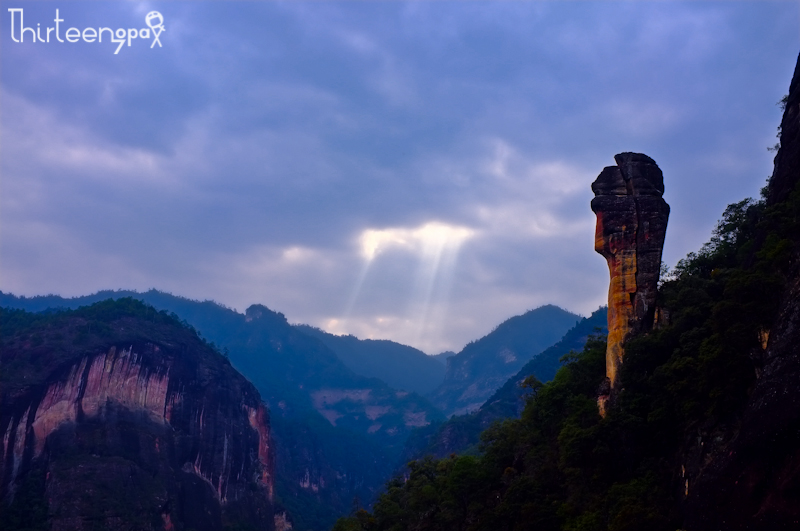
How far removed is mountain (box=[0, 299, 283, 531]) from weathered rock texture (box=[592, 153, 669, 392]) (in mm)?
64871

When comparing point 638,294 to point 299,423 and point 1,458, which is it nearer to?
point 1,458

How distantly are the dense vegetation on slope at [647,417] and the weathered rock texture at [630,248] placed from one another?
143 centimetres

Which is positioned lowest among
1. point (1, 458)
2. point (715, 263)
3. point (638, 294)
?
point (1, 458)

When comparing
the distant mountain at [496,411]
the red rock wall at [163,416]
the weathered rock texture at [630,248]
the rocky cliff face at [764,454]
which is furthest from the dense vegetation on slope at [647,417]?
the distant mountain at [496,411]

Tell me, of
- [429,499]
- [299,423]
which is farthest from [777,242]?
[299,423]

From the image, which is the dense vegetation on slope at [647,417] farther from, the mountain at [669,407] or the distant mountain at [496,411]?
the distant mountain at [496,411]

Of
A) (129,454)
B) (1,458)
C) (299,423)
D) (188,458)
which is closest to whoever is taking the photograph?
(1,458)

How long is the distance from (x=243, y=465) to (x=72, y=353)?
32.5m

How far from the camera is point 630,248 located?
38219mm

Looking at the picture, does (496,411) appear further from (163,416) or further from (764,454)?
(764,454)

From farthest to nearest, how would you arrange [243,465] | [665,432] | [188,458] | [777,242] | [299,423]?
[299,423], [243,465], [188,458], [665,432], [777,242]

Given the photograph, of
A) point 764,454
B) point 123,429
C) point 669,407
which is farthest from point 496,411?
point 764,454

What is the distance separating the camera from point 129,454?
289 ft

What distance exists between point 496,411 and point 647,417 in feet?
378
